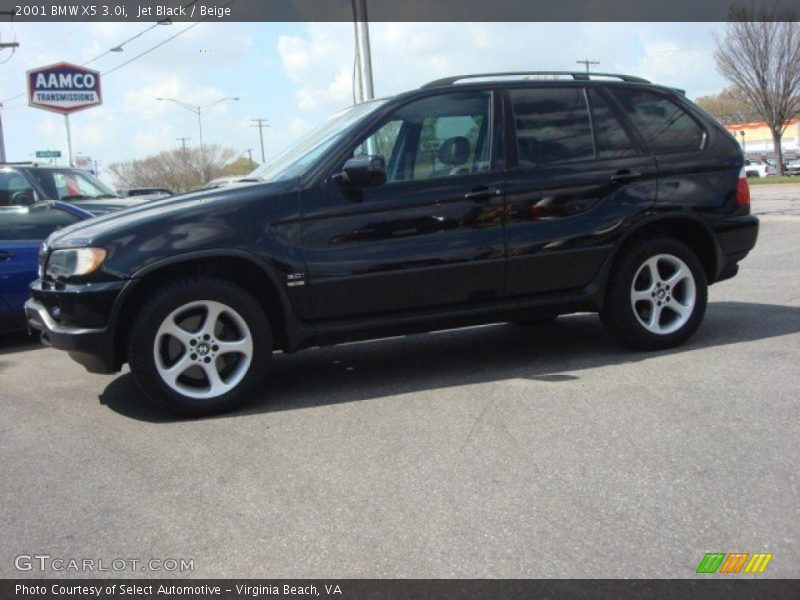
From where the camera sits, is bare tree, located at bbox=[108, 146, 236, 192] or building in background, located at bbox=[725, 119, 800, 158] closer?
bare tree, located at bbox=[108, 146, 236, 192]

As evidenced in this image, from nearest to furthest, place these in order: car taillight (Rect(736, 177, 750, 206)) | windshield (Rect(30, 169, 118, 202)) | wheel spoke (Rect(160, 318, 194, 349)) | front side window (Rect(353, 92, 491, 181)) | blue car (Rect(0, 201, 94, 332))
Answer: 1. wheel spoke (Rect(160, 318, 194, 349))
2. front side window (Rect(353, 92, 491, 181))
3. car taillight (Rect(736, 177, 750, 206))
4. blue car (Rect(0, 201, 94, 332))
5. windshield (Rect(30, 169, 118, 202))

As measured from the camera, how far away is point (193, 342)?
4.75 meters

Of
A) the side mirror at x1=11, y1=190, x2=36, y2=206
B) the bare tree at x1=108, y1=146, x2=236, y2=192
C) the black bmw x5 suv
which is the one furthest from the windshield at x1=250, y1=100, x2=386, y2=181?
the bare tree at x1=108, y1=146, x2=236, y2=192

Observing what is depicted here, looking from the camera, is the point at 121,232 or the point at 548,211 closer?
the point at 121,232

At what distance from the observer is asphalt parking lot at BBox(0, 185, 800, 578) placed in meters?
3.06

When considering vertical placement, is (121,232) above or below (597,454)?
above

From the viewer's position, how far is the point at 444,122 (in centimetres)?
534

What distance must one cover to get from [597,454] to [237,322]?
2.20 m

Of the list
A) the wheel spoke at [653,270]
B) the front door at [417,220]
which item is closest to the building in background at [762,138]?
the wheel spoke at [653,270]

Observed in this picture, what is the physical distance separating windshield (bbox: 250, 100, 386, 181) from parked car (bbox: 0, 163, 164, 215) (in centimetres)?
513

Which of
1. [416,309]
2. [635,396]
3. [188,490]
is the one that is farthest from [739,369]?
[188,490]

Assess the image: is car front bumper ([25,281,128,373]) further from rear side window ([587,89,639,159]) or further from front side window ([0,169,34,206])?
front side window ([0,169,34,206])

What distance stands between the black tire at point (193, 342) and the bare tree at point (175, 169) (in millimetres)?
57856
